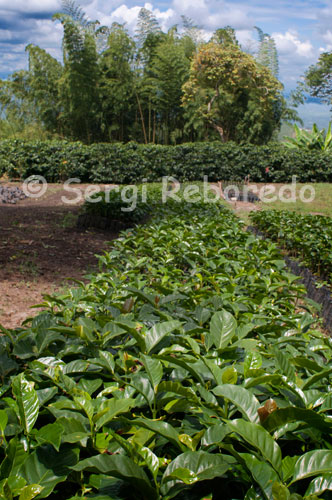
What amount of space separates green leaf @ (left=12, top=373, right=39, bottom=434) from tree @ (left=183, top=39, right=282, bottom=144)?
58.1ft

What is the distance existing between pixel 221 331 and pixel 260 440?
0.50 metres

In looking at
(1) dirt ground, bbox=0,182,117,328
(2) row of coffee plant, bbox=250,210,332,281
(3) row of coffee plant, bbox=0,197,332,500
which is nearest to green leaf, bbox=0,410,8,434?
(3) row of coffee plant, bbox=0,197,332,500

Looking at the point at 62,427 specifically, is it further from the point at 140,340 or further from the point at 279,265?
the point at 279,265

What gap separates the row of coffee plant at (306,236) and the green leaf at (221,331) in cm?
291

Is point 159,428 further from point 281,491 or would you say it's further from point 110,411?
point 281,491

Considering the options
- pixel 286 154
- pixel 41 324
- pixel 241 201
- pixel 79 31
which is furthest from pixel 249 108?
pixel 41 324

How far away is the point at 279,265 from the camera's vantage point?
264 cm

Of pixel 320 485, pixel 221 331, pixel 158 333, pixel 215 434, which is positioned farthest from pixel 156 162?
pixel 320 485

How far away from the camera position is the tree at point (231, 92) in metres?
17.7

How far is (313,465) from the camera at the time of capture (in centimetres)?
74

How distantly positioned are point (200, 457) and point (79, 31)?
649 inches

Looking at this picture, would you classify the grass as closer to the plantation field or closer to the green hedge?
the plantation field

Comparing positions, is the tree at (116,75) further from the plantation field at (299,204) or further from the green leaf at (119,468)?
the green leaf at (119,468)

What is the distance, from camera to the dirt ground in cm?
371
